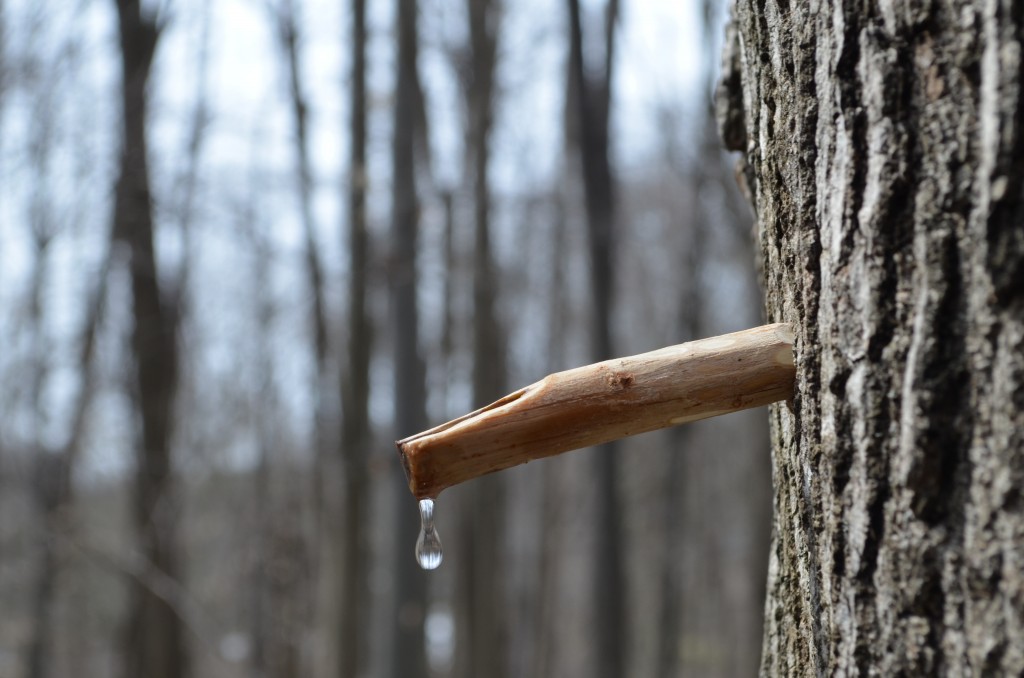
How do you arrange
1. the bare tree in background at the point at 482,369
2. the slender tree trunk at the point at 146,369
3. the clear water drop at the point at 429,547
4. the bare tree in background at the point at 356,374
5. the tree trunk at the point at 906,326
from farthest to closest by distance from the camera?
1. the bare tree in background at the point at 482,369
2. the slender tree trunk at the point at 146,369
3. the bare tree in background at the point at 356,374
4. the clear water drop at the point at 429,547
5. the tree trunk at the point at 906,326

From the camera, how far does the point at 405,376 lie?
6.24 metres

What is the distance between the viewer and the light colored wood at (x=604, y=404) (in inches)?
42.4

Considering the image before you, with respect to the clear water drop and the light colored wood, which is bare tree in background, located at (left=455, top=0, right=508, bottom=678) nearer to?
the clear water drop

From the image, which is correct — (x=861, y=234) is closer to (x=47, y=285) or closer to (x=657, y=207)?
(x=47, y=285)

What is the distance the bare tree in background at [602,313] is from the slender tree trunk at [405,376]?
1.38 meters

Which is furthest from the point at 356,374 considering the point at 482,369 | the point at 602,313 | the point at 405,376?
the point at 482,369

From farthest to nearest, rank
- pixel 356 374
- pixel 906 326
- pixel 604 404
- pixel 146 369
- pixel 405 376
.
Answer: pixel 146 369, pixel 356 374, pixel 405 376, pixel 604 404, pixel 906 326

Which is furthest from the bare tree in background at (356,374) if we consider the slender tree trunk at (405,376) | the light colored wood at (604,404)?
the light colored wood at (604,404)

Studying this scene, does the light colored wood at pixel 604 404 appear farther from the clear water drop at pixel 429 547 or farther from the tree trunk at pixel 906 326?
the clear water drop at pixel 429 547

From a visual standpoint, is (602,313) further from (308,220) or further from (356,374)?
(308,220)

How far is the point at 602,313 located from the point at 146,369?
15.9 ft

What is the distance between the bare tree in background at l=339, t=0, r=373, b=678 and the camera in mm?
8086

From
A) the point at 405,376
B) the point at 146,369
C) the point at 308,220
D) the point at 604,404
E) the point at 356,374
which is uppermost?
the point at 308,220

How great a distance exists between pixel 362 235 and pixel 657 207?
37.7 feet
